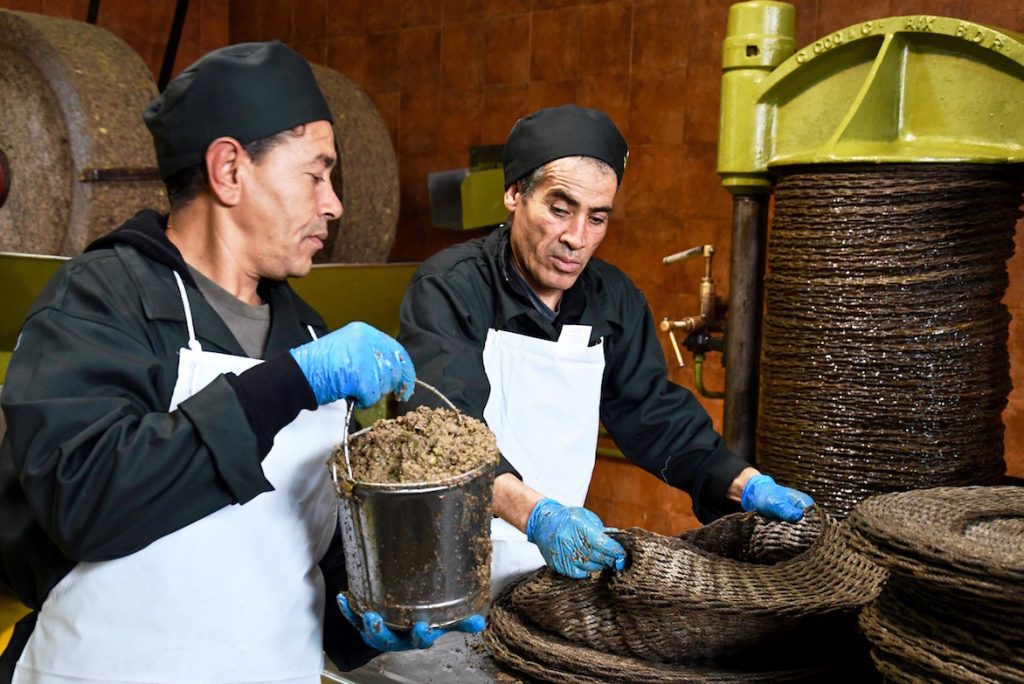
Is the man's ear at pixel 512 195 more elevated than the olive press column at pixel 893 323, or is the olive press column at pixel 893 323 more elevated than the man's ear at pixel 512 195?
the man's ear at pixel 512 195

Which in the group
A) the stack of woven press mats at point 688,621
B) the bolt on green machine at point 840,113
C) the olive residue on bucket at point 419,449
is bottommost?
the stack of woven press mats at point 688,621

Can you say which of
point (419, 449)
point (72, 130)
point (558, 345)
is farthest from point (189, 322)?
point (72, 130)

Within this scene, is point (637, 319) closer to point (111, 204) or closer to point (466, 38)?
point (111, 204)

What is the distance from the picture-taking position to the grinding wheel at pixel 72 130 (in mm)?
3553

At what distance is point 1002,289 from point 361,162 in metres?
2.44

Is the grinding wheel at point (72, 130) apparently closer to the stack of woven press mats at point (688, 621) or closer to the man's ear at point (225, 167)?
the man's ear at point (225, 167)

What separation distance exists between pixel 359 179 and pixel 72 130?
1.04m

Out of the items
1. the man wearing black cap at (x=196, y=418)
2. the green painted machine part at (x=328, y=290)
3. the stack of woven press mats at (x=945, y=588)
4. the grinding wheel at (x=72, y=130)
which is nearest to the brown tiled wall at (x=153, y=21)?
→ the grinding wheel at (x=72, y=130)

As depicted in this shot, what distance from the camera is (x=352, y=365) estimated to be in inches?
56.2

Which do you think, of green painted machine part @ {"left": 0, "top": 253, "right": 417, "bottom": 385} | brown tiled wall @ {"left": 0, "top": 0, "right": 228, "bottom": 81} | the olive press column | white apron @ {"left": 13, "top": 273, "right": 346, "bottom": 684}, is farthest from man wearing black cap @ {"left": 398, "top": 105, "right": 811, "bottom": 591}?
brown tiled wall @ {"left": 0, "top": 0, "right": 228, "bottom": 81}

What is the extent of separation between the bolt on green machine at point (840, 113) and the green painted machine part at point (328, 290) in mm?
1403

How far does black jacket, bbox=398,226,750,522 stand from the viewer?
7.05ft

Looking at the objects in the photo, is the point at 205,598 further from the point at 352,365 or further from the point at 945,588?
the point at 945,588

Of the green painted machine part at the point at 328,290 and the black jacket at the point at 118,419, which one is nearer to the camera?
the black jacket at the point at 118,419
